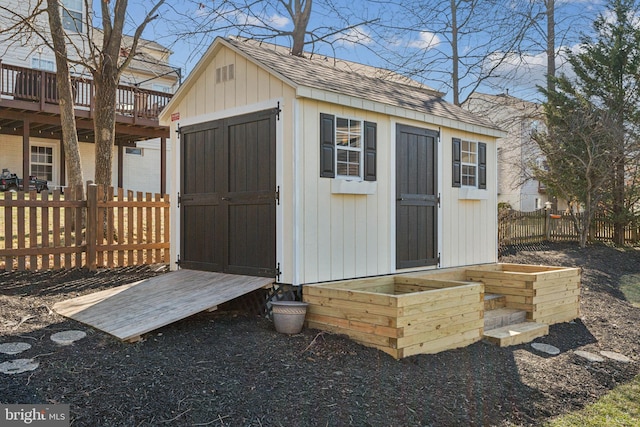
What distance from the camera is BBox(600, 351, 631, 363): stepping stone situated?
5707 mm

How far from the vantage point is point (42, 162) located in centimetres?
1728

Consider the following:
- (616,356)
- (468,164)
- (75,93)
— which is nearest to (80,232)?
(468,164)

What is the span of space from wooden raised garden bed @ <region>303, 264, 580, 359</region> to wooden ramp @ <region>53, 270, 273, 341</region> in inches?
38.5

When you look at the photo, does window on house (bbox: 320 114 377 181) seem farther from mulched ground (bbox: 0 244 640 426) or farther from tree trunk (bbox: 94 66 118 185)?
tree trunk (bbox: 94 66 118 185)

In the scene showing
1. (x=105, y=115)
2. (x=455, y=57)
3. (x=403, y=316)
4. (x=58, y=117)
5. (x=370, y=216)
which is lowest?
(x=403, y=316)

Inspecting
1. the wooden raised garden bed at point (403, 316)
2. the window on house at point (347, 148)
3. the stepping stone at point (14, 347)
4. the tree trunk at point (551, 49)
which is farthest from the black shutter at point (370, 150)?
the tree trunk at point (551, 49)

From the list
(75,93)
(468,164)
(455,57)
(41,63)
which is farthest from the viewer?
(41,63)

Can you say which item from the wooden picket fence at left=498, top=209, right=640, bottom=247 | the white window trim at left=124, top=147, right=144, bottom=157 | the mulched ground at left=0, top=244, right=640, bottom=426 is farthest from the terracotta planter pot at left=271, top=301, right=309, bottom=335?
the white window trim at left=124, top=147, right=144, bottom=157

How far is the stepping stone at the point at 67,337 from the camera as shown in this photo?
4.78m

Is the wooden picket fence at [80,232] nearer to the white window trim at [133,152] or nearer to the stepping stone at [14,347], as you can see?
the stepping stone at [14,347]

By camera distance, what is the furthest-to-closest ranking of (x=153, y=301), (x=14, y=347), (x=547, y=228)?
(x=547, y=228), (x=153, y=301), (x=14, y=347)

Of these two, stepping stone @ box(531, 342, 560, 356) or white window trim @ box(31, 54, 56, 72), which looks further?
white window trim @ box(31, 54, 56, 72)

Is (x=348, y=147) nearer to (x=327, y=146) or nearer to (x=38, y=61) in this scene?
(x=327, y=146)

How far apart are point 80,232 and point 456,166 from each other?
5911 millimetres
